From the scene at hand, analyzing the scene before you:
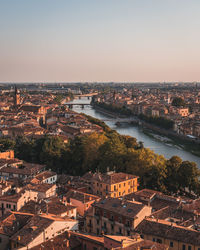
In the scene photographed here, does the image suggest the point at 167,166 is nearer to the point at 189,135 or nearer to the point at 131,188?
the point at 131,188

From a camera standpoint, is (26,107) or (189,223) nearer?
(189,223)

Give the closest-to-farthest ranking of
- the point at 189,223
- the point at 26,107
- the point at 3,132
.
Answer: the point at 189,223, the point at 3,132, the point at 26,107

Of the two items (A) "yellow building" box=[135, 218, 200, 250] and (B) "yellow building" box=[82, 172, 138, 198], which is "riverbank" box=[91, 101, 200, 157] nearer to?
(B) "yellow building" box=[82, 172, 138, 198]

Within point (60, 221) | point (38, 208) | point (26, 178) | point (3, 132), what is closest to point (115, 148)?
point (26, 178)

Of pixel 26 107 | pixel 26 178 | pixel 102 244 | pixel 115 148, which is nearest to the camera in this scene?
pixel 102 244

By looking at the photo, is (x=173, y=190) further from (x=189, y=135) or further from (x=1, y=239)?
(x=189, y=135)

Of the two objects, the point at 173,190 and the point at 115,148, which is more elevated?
the point at 115,148

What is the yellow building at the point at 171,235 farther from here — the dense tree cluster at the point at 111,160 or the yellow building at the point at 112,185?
the dense tree cluster at the point at 111,160
